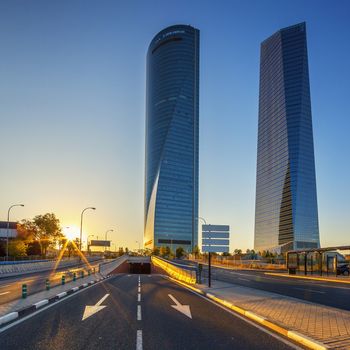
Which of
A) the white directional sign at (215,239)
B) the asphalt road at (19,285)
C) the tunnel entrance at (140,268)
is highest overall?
the white directional sign at (215,239)

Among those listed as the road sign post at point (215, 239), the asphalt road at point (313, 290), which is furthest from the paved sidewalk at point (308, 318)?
the road sign post at point (215, 239)

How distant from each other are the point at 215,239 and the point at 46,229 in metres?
93.6

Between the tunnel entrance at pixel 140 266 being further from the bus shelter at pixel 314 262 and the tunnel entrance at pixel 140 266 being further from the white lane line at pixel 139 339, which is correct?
the white lane line at pixel 139 339

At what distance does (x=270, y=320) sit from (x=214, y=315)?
2330 mm

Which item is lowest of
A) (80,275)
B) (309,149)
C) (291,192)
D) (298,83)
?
(80,275)

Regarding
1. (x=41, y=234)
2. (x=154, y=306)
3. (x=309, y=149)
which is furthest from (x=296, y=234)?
(x=154, y=306)

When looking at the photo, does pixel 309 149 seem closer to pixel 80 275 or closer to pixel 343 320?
pixel 80 275

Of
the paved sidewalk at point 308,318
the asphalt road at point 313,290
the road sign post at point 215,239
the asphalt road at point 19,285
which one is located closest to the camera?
the paved sidewalk at point 308,318

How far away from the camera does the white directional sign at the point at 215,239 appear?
26.1 meters

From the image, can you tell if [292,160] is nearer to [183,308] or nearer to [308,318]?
[183,308]

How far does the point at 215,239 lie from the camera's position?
26.5 m

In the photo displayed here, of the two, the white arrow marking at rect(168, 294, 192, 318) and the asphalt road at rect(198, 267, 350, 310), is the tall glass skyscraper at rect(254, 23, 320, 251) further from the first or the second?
the white arrow marking at rect(168, 294, 192, 318)

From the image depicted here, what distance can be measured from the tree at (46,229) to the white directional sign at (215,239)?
93.3m

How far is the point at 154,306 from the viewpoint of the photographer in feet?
50.6
